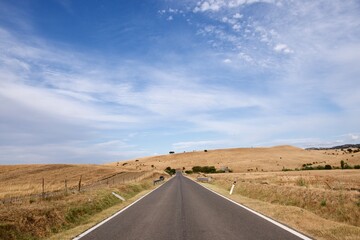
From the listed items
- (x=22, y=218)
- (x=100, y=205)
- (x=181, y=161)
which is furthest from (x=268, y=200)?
(x=181, y=161)

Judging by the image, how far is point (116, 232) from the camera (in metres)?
10.9

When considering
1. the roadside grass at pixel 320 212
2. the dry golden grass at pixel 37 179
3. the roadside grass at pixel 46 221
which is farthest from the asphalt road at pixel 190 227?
the dry golden grass at pixel 37 179

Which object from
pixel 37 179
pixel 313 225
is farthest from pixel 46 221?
pixel 37 179

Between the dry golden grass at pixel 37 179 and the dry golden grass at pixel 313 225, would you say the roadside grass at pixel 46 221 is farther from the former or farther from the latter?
the dry golden grass at pixel 37 179

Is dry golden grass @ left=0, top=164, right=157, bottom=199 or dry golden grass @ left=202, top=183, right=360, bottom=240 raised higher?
dry golden grass @ left=0, top=164, right=157, bottom=199

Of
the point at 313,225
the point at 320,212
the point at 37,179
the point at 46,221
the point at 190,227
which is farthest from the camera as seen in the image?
the point at 37,179

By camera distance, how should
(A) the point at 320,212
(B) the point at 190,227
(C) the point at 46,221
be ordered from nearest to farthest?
(B) the point at 190,227, (C) the point at 46,221, (A) the point at 320,212

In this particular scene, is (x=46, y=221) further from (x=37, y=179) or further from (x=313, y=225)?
(x=37, y=179)

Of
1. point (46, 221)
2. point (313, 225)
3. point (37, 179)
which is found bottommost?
point (313, 225)

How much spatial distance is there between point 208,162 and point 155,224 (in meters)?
152

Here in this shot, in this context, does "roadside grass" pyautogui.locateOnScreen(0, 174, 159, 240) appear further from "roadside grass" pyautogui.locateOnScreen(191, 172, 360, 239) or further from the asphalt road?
"roadside grass" pyautogui.locateOnScreen(191, 172, 360, 239)

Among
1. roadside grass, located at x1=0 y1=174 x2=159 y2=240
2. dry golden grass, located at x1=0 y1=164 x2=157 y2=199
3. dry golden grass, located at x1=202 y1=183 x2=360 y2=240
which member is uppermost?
dry golden grass, located at x1=0 y1=164 x2=157 y2=199

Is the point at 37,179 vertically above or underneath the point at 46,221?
above

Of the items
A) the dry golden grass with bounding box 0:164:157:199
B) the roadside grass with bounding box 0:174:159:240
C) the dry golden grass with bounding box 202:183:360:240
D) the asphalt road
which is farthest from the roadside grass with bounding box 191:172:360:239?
the dry golden grass with bounding box 0:164:157:199
